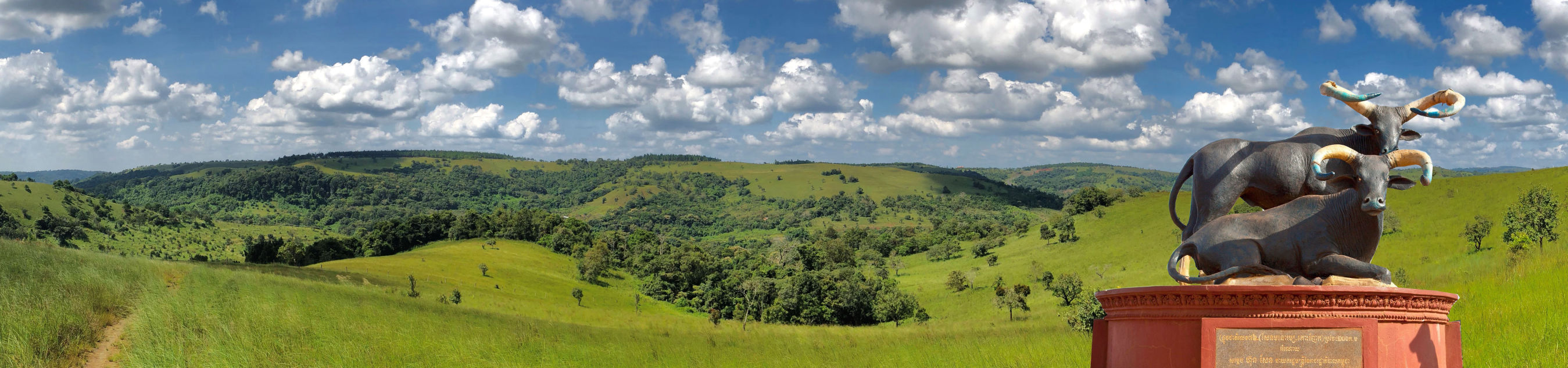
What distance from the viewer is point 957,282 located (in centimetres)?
8162

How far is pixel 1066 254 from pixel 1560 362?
7836cm

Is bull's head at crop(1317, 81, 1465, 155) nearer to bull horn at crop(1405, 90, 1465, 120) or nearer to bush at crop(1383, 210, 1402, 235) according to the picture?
bull horn at crop(1405, 90, 1465, 120)

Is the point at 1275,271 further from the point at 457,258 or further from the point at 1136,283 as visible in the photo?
the point at 457,258

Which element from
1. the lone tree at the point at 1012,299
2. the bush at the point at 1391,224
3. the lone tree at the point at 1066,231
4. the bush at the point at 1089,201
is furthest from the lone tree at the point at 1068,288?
the bush at the point at 1089,201

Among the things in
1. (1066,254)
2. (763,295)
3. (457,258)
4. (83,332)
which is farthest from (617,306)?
(83,332)

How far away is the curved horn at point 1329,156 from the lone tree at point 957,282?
240 ft

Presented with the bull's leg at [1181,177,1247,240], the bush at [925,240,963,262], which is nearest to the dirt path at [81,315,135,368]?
the bull's leg at [1181,177,1247,240]

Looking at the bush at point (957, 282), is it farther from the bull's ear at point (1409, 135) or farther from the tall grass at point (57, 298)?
the bull's ear at point (1409, 135)

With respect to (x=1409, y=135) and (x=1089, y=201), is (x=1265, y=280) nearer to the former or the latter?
(x=1409, y=135)

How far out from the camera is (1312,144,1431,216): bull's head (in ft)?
25.1

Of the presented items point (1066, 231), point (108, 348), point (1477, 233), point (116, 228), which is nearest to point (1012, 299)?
point (1477, 233)

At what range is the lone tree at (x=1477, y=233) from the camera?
40.5 meters

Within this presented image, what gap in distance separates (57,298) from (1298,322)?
57.1ft

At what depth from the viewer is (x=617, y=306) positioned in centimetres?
8712
